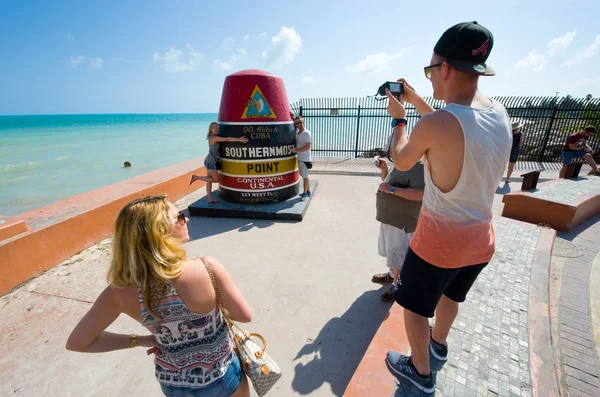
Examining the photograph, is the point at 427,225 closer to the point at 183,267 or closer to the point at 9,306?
the point at 183,267

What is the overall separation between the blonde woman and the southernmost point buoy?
458 centimetres

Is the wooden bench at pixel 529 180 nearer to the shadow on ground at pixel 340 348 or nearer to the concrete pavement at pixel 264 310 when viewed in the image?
the concrete pavement at pixel 264 310

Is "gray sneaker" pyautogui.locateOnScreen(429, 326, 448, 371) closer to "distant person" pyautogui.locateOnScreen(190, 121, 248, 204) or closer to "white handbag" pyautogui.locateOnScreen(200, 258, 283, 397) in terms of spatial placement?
"white handbag" pyautogui.locateOnScreen(200, 258, 283, 397)

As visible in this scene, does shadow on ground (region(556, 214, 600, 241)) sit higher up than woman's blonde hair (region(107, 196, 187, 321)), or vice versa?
woman's blonde hair (region(107, 196, 187, 321))

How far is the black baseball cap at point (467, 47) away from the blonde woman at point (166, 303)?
1.60 metres

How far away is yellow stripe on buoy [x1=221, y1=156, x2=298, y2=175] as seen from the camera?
582 centimetres

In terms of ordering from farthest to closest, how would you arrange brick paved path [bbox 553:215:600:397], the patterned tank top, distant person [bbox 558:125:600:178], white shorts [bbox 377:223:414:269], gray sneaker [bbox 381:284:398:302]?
distant person [bbox 558:125:600:178], gray sneaker [bbox 381:284:398:302], white shorts [bbox 377:223:414:269], brick paved path [bbox 553:215:600:397], the patterned tank top

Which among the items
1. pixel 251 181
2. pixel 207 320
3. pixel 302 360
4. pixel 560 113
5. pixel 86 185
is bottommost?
pixel 86 185

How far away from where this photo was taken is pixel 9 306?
3152mm

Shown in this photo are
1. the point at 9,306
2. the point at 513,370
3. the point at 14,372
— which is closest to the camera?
the point at 513,370

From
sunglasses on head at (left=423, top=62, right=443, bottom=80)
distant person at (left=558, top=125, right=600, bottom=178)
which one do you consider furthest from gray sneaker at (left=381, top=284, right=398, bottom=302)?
distant person at (left=558, top=125, right=600, bottom=178)

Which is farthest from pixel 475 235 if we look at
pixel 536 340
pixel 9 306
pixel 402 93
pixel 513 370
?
pixel 9 306

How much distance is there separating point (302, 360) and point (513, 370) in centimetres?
171

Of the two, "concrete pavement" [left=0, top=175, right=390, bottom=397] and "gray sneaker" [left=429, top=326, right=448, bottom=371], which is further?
"concrete pavement" [left=0, top=175, right=390, bottom=397]
